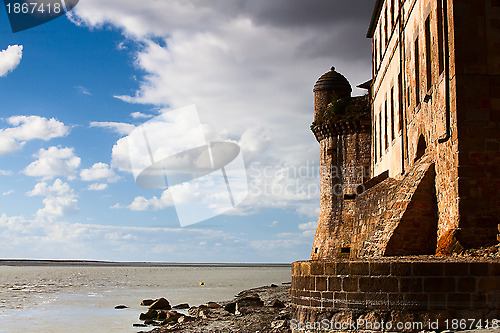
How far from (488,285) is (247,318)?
11.4 m

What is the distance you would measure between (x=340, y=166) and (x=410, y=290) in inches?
897

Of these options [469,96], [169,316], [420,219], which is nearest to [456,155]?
[469,96]

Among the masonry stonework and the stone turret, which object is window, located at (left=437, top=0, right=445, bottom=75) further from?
the stone turret

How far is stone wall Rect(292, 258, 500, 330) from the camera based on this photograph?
8.52m

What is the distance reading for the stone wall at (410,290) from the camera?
8.52 meters

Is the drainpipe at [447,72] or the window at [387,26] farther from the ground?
the window at [387,26]

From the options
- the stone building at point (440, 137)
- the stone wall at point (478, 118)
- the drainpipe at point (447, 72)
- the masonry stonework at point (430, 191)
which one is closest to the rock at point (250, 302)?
the masonry stonework at point (430, 191)

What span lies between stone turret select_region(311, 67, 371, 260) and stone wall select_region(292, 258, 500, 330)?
2106 cm

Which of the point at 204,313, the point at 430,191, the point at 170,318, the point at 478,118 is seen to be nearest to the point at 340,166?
the point at 204,313

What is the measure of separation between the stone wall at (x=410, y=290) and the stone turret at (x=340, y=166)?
2106 centimetres

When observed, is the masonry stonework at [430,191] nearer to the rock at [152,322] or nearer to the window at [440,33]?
the window at [440,33]

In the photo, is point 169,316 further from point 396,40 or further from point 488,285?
point 488,285

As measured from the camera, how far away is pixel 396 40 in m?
19.1

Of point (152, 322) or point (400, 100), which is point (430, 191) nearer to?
point (400, 100)
